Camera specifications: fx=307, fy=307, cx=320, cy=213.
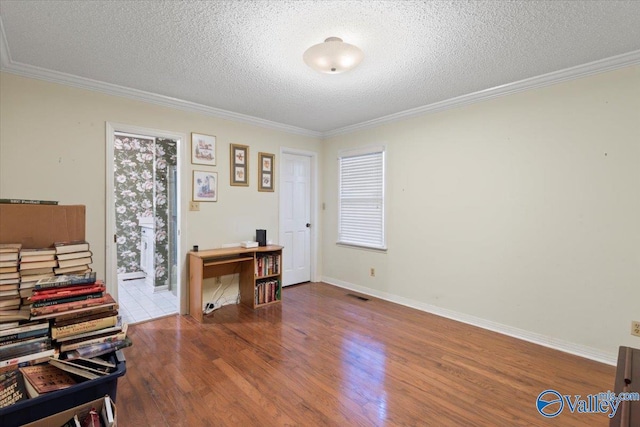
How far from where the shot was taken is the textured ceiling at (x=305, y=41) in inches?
73.2

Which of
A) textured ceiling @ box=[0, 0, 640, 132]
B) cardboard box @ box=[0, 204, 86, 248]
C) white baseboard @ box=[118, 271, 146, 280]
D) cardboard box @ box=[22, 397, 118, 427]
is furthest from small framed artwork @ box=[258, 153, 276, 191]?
cardboard box @ box=[22, 397, 118, 427]

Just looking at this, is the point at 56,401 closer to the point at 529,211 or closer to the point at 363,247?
the point at 529,211

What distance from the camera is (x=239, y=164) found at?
4.05 metres

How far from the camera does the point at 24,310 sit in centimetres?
137

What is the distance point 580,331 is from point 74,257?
376 cm

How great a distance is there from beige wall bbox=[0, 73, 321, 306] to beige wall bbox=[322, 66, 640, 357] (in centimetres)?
235

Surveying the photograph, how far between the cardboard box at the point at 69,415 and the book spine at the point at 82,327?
1.05 ft

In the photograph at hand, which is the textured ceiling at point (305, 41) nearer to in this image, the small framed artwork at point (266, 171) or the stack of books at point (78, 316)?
the small framed artwork at point (266, 171)

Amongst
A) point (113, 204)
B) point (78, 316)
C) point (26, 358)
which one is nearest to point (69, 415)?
point (26, 358)

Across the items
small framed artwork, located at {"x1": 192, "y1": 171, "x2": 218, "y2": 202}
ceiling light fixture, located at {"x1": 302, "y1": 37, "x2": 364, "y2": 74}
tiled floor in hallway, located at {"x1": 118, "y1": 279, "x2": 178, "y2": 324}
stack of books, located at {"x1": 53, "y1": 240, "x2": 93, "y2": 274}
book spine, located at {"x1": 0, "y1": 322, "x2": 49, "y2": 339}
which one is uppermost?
ceiling light fixture, located at {"x1": 302, "y1": 37, "x2": 364, "y2": 74}

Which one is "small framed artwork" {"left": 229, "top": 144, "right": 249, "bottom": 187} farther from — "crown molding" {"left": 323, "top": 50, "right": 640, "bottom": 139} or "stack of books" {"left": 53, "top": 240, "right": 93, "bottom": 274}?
"stack of books" {"left": 53, "top": 240, "right": 93, "bottom": 274}

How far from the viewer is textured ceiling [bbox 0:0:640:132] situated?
186 cm

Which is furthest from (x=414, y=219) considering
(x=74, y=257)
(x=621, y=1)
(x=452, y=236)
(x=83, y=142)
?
(x=83, y=142)

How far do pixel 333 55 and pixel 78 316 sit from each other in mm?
2076
